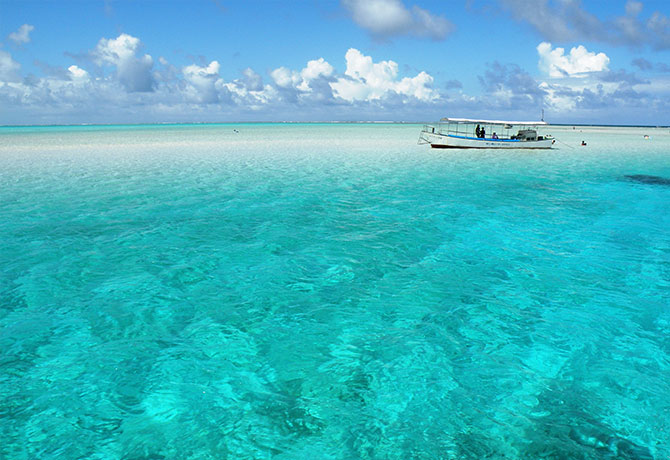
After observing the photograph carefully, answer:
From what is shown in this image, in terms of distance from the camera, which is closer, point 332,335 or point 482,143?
point 332,335

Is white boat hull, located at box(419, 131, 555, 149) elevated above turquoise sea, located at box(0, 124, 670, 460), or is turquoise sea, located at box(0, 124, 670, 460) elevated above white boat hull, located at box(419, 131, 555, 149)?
white boat hull, located at box(419, 131, 555, 149)

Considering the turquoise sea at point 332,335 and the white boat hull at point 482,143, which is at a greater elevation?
the white boat hull at point 482,143

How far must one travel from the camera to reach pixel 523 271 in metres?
11.0

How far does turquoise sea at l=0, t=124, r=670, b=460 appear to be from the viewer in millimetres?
5457

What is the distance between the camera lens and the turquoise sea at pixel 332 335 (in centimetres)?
546

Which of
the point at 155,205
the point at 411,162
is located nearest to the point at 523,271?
the point at 155,205

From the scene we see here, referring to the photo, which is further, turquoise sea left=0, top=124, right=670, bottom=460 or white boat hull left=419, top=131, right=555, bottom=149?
white boat hull left=419, top=131, right=555, bottom=149

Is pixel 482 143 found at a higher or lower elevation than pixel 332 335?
higher

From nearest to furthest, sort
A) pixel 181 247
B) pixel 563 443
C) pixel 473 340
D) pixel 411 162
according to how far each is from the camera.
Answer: pixel 563 443 → pixel 473 340 → pixel 181 247 → pixel 411 162

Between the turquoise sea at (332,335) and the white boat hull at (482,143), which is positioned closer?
the turquoise sea at (332,335)

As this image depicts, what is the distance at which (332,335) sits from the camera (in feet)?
25.8

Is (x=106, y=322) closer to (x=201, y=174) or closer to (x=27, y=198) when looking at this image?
(x=27, y=198)

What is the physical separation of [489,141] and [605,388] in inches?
1926

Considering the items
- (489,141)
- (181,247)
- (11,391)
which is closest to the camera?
(11,391)
